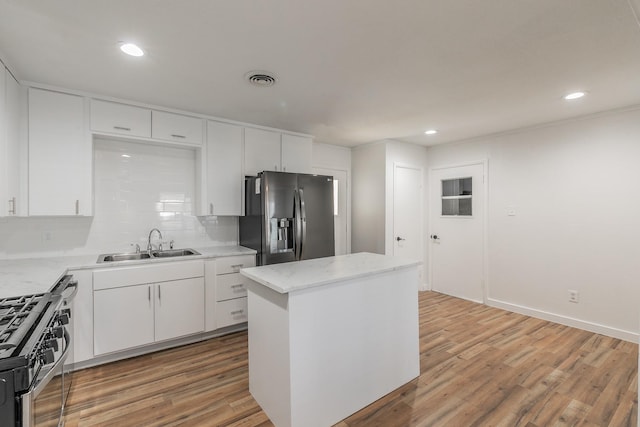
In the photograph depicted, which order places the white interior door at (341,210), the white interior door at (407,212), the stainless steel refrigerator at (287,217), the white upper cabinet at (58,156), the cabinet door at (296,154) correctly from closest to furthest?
the white upper cabinet at (58,156)
the stainless steel refrigerator at (287,217)
the cabinet door at (296,154)
the white interior door at (407,212)
the white interior door at (341,210)

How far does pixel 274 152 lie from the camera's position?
386cm

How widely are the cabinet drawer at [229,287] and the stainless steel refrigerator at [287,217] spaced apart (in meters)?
0.29

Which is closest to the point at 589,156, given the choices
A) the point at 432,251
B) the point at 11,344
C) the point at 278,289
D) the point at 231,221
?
the point at 432,251

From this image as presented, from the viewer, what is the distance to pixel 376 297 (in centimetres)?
216

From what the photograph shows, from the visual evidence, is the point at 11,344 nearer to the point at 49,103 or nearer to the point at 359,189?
the point at 49,103

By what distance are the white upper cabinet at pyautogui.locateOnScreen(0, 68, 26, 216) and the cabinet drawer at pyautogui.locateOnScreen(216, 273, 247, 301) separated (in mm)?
1721

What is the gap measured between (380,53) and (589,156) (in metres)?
2.98

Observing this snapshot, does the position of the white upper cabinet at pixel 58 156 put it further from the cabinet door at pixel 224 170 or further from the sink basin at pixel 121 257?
the cabinet door at pixel 224 170

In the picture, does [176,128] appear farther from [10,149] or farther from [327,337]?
[327,337]

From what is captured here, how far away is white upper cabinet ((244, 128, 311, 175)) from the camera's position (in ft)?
12.1

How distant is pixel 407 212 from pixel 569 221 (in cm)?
199

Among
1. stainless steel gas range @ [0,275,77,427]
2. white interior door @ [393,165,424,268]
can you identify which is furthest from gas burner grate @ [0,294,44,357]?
white interior door @ [393,165,424,268]

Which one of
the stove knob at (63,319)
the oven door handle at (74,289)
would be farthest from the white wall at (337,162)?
the stove knob at (63,319)

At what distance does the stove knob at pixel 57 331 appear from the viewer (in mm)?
1512
